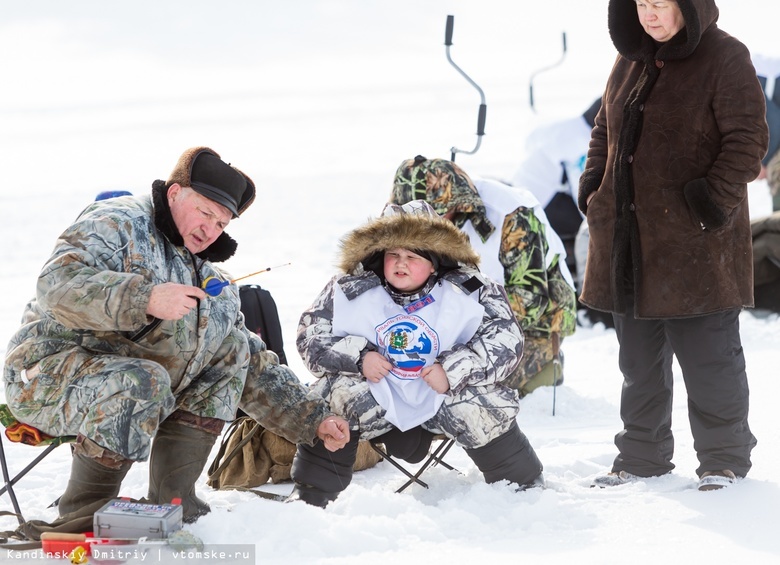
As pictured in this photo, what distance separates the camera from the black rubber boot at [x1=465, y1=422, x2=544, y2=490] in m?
3.28

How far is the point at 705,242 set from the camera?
125 inches

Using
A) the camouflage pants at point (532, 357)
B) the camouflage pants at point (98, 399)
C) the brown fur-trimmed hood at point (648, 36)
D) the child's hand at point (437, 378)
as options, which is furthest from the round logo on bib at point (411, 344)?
the camouflage pants at point (532, 357)

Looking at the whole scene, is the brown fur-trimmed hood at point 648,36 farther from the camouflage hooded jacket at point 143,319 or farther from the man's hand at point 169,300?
the man's hand at point 169,300

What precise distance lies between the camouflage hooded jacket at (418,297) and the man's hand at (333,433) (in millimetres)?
191

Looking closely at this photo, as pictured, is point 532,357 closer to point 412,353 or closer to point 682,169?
point 412,353

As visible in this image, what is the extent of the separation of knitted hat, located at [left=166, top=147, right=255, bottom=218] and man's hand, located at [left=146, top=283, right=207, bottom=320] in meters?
0.40

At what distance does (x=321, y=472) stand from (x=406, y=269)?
2.47 feet

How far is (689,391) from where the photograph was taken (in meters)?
3.33

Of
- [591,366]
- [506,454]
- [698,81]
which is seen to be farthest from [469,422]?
[591,366]

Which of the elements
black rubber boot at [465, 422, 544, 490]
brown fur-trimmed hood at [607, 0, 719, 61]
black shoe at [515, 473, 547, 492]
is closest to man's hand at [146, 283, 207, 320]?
black rubber boot at [465, 422, 544, 490]

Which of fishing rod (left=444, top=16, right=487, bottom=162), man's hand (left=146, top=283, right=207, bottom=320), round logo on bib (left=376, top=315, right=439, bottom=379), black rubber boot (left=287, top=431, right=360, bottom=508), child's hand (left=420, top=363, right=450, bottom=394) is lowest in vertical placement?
black rubber boot (left=287, top=431, right=360, bottom=508)

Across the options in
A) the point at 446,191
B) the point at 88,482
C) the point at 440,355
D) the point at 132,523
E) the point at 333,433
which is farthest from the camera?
the point at 446,191

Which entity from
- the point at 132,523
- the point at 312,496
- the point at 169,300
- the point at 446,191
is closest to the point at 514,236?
the point at 446,191

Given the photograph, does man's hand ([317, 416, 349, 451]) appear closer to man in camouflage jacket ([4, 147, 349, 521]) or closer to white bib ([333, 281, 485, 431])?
man in camouflage jacket ([4, 147, 349, 521])
